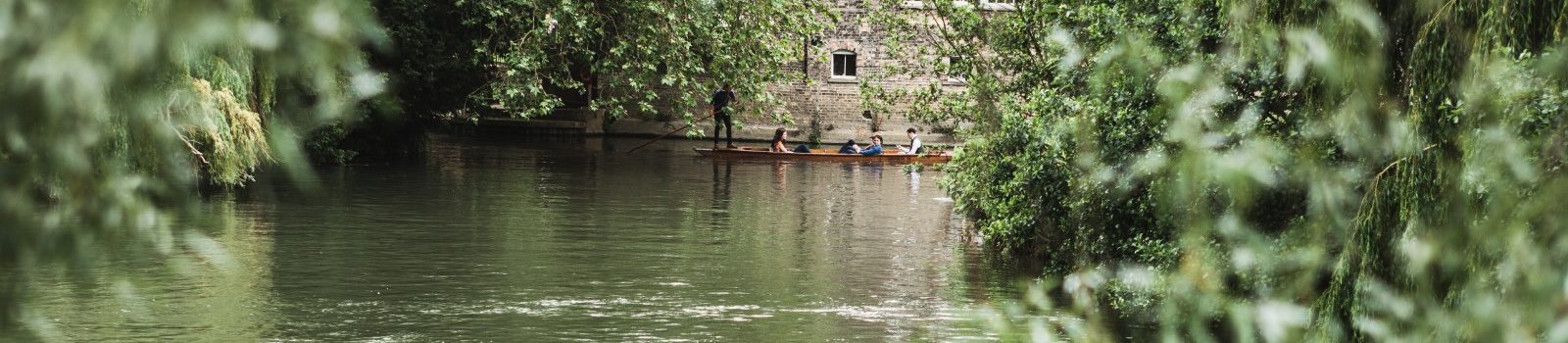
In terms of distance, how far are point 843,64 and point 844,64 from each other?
0.02 m

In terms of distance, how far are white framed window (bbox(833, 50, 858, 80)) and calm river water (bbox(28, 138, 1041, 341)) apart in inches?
696

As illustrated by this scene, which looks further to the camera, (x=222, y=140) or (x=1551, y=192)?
(x=222, y=140)

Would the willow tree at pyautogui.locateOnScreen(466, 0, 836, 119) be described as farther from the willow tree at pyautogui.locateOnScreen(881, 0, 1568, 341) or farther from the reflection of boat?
the willow tree at pyautogui.locateOnScreen(881, 0, 1568, 341)

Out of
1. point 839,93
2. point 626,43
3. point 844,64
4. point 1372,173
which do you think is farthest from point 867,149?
point 1372,173

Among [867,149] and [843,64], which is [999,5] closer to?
[867,149]

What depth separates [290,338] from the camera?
10742mm

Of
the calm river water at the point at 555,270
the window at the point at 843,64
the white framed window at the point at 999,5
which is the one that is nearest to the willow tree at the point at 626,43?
the calm river water at the point at 555,270

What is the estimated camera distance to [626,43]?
25.3m

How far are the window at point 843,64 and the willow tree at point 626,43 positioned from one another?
50.3 feet

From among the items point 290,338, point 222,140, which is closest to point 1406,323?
point 290,338

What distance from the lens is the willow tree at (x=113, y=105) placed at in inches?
97.7

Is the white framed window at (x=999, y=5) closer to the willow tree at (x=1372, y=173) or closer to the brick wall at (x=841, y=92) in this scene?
the willow tree at (x=1372, y=173)

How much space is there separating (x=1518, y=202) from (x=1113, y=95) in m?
6.72

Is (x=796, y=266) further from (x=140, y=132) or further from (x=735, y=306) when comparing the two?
(x=140, y=132)
